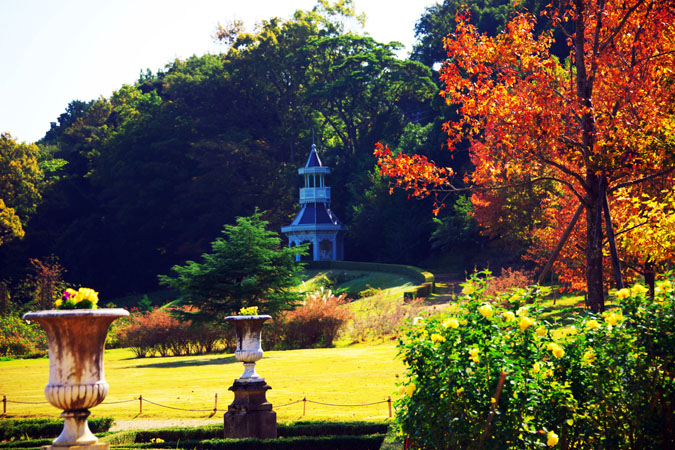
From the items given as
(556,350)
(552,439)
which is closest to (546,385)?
(556,350)

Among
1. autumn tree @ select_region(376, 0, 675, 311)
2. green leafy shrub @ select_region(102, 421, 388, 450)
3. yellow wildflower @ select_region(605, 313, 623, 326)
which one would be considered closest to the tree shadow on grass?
green leafy shrub @ select_region(102, 421, 388, 450)

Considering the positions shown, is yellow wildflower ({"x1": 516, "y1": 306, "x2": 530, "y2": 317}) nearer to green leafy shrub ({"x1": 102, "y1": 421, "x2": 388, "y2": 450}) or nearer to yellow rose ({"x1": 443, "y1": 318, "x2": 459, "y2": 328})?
yellow rose ({"x1": 443, "y1": 318, "x2": 459, "y2": 328})

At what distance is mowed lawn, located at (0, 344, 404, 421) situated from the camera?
1495 cm

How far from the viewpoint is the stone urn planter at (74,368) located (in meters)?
6.47

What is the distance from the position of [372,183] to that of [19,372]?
105ft

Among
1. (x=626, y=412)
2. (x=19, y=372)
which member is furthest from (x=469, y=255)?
(x=626, y=412)

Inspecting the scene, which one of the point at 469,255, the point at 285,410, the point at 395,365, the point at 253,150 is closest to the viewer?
the point at 285,410

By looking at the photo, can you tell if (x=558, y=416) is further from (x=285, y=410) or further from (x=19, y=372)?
(x=19, y=372)

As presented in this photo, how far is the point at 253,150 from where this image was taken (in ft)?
191

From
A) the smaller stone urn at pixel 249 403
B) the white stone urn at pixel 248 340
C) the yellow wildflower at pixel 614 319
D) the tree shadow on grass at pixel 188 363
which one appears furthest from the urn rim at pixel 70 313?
the tree shadow on grass at pixel 188 363

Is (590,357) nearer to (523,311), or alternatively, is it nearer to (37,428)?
(523,311)

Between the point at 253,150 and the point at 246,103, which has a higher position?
the point at 246,103

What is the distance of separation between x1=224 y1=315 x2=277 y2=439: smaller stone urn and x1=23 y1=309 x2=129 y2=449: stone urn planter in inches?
204

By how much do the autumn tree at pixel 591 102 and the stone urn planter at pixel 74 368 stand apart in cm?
645
